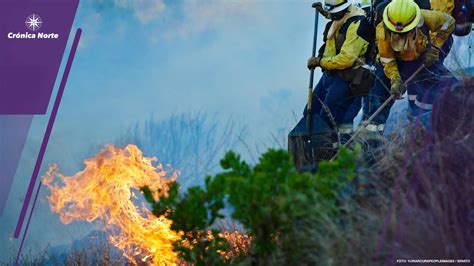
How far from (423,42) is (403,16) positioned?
0.38 meters

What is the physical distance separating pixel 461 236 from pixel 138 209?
→ 4259 mm

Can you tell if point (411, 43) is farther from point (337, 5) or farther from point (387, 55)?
point (337, 5)

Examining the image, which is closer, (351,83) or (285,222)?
(285,222)

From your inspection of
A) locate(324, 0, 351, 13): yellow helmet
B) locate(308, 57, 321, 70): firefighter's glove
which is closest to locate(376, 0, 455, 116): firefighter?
locate(324, 0, 351, 13): yellow helmet

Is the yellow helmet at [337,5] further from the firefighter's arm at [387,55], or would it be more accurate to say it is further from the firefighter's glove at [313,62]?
the firefighter's arm at [387,55]

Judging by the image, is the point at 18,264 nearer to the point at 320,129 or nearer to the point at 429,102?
the point at 320,129

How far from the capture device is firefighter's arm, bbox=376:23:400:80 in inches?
382

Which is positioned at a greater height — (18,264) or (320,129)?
(320,129)

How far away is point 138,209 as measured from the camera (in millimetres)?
8977

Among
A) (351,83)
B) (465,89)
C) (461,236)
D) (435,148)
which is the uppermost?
(351,83)

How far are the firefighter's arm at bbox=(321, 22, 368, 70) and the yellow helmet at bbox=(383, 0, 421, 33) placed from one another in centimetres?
99

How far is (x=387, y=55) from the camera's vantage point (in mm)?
9734

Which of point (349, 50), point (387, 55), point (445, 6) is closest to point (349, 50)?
point (349, 50)

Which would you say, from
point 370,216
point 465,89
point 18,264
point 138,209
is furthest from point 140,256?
point 370,216
